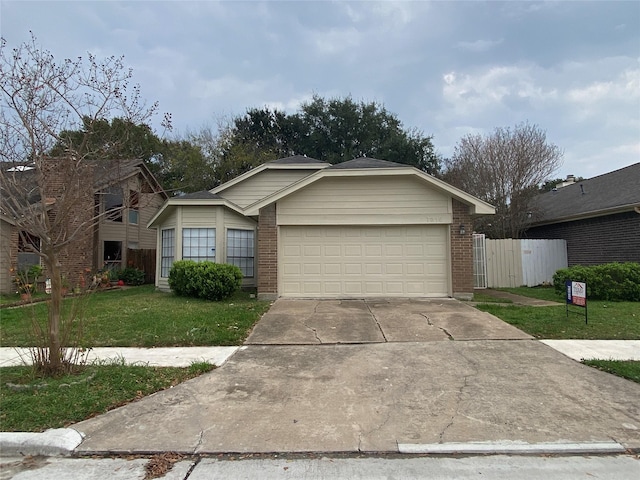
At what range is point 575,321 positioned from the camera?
27.8 feet

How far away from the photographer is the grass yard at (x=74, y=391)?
4211 mm

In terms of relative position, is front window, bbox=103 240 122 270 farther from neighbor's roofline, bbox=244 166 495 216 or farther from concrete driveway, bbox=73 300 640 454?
concrete driveway, bbox=73 300 640 454

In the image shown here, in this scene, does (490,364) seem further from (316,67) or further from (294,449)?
(316,67)

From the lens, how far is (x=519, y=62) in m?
12.9

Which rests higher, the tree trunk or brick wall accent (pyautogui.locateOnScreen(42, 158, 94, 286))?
brick wall accent (pyautogui.locateOnScreen(42, 158, 94, 286))

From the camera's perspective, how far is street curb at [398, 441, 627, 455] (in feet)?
11.9

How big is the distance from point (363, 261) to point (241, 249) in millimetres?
5008

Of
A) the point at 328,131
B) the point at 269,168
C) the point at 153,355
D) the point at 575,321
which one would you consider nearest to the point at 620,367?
the point at 575,321

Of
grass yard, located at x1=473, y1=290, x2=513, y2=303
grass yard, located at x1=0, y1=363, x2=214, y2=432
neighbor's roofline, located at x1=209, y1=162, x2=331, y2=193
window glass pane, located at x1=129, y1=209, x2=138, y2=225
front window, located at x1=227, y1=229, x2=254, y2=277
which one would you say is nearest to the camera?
grass yard, located at x1=0, y1=363, x2=214, y2=432

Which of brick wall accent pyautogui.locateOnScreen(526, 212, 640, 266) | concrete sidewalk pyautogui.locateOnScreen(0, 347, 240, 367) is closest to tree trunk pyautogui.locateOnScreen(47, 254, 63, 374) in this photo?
concrete sidewalk pyautogui.locateOnScreen(0, 347, 240, 367)

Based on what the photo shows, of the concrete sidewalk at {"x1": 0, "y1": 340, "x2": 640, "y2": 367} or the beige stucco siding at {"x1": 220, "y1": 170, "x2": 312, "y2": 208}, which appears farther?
the beige stucco siding at {"x1": 220, "y1": 170, "x2": 312, "y2": 208}

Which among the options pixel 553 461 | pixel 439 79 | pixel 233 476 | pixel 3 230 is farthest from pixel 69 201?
pixel 439 79

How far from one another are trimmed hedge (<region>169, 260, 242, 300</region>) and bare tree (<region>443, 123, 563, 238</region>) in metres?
14.0

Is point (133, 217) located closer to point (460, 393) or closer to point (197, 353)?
point (197, 353)
